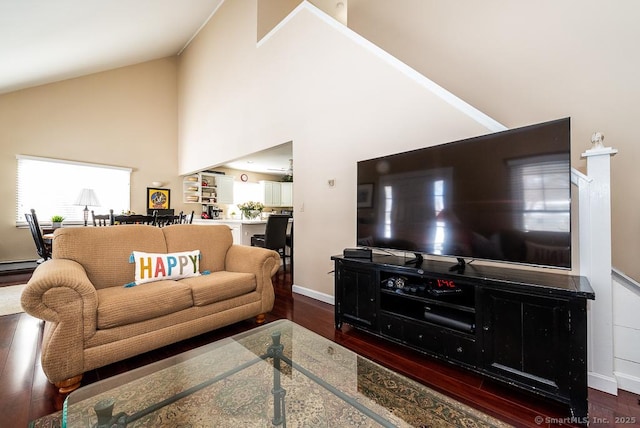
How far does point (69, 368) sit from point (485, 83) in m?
3.99

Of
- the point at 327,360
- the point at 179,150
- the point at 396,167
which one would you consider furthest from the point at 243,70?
the point at 327,360

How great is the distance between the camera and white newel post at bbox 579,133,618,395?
59.6 inches

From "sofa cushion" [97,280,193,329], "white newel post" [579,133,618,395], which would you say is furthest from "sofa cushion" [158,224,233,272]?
"white newel post" [579,133,618,395]

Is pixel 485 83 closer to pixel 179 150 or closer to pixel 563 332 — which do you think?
pixel 563 332

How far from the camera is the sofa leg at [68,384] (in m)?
1.54

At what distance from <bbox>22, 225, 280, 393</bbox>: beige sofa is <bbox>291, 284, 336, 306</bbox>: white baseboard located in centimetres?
81

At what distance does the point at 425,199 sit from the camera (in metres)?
2.03

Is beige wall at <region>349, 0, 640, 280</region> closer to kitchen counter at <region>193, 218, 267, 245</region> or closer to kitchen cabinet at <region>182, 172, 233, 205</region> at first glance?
kitchen counter at <region>193, 218, 267, 245</region>

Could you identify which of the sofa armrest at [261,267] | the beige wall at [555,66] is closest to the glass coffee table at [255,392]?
the sofa armrest at [261,267]

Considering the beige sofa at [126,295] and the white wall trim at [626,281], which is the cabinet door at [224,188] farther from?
the white wall trim at [626,281]

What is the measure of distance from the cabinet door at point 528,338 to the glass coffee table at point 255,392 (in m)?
0.69

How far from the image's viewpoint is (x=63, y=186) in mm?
5117

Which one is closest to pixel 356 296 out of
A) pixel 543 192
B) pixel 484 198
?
pixel 484 198

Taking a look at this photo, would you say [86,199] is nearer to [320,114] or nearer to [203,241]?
[203,241]
